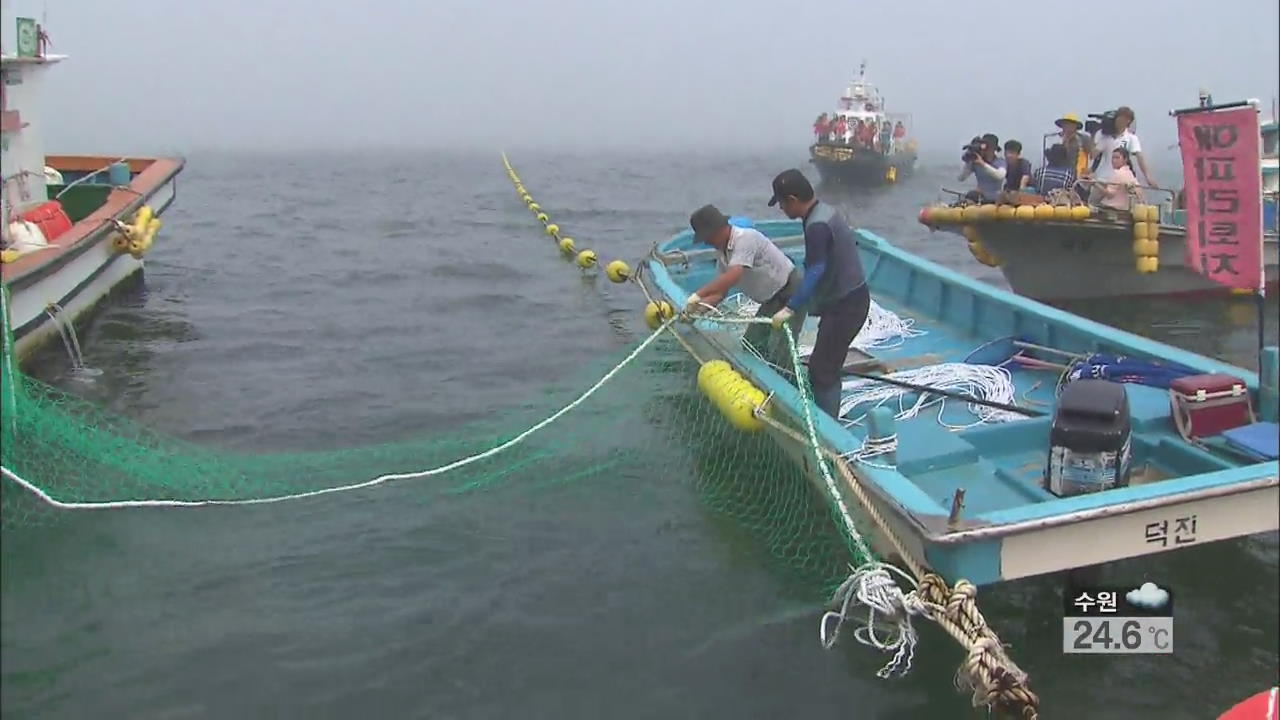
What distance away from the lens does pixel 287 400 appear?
10125 mm

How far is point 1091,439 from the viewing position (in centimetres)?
523

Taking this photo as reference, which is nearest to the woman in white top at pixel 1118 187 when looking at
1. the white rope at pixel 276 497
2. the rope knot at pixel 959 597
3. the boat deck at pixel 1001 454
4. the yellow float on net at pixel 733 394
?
the boat deck at pixel 1001 454

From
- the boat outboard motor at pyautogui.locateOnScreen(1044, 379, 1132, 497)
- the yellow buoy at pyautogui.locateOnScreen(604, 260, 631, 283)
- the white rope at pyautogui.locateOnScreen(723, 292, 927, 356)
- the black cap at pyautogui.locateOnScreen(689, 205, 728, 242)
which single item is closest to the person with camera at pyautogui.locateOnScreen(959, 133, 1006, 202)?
the white rope at pyautogui.locateOnScreen(723, 292, 927, 356)

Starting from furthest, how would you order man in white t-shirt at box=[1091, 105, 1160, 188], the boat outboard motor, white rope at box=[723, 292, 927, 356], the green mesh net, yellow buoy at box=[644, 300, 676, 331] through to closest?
man in white t-shirt at box=[1091, 105, 1160, 188], white rope at box=[723, 292, 927, 356], yellow buoy at box=[644, 300, 676, 331], the green mesh net, the boat outboard motor

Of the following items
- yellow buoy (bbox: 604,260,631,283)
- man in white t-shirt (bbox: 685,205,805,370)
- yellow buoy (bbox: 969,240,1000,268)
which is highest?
man in white t-shirt (bbox: 685,205,805,370)

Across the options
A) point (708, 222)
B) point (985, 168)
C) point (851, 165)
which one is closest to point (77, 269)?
point (708, 222)

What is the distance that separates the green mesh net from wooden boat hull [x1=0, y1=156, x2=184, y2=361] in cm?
89

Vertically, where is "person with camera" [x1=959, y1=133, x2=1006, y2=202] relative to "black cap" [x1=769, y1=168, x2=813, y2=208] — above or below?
below

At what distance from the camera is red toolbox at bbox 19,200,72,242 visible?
35.3 ft

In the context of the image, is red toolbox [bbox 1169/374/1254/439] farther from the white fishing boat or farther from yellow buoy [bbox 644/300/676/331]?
the white fishing boat

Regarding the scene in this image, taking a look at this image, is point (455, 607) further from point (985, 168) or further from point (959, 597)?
point (985, 168)

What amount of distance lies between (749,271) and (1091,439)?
8.33ft

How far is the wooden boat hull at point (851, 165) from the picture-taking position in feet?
127

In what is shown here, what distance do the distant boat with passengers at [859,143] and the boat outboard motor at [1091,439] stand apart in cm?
3447
